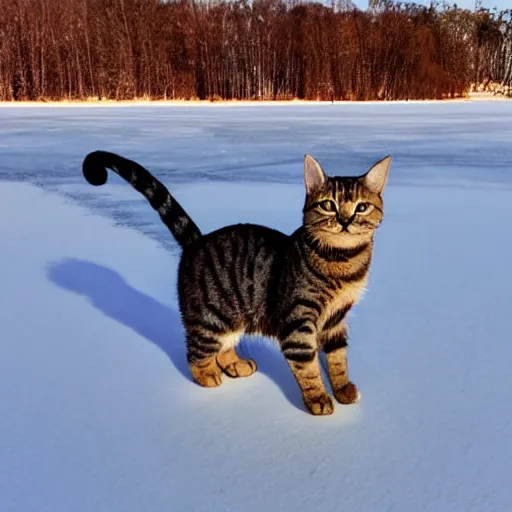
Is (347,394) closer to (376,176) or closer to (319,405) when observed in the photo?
(319,405)

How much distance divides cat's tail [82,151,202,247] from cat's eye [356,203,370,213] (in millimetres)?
497

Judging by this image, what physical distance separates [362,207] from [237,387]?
1.86 feet

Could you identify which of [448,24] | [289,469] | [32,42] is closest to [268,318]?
[289,469]

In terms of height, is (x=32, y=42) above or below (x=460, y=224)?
above

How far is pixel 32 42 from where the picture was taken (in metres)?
18.5

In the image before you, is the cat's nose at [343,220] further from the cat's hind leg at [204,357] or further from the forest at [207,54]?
the forest at [207,54]

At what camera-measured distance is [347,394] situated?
135cm

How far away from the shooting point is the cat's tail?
5.04 ft

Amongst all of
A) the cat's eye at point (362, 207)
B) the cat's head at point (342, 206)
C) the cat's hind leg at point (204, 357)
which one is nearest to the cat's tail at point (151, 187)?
the cat's hind leg at point (204, 357)

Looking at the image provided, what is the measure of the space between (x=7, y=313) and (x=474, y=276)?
1743 mm

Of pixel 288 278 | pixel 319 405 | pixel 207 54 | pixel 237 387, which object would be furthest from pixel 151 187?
pixel 207 54

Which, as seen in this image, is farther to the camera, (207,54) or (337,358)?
(207,54)

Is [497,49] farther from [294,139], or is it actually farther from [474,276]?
[474,276]

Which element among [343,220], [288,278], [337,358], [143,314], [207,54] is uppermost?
[207,54]
